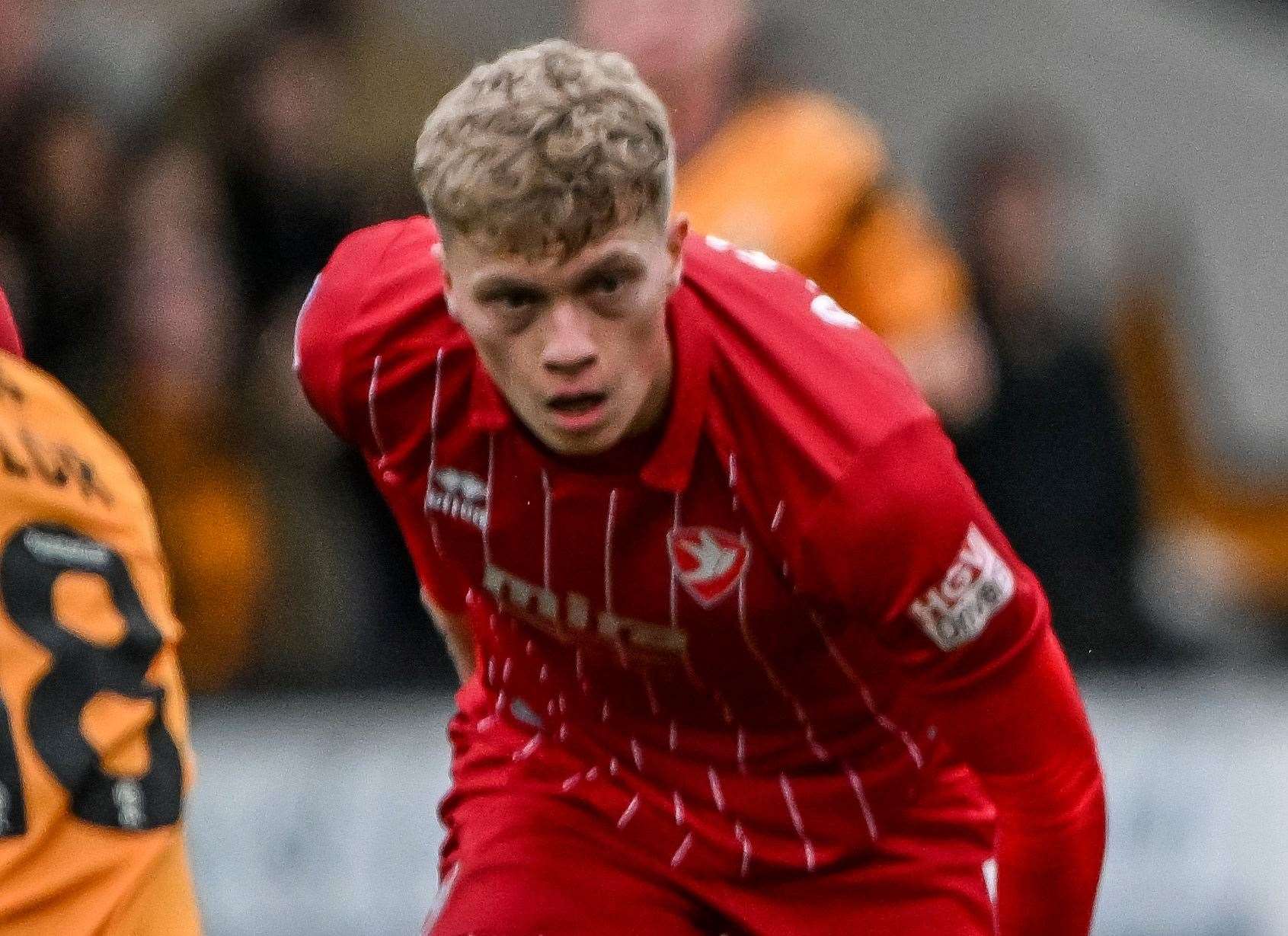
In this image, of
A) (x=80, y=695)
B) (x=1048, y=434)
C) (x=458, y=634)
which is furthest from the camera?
(x=1048, y=434)

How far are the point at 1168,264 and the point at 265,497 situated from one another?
304 centimetres

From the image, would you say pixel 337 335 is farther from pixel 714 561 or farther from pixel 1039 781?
pixel 1039 781

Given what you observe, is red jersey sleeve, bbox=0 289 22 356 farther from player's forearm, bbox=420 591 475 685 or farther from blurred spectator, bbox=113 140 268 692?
blurred spectator, bbox=113 140 268 692

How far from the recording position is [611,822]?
3355 millimetres

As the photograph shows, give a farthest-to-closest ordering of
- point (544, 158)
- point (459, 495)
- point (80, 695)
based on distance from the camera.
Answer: point (459, 495) < point (544, 158) < point (80, 695)

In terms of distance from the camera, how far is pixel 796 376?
9.42 ft

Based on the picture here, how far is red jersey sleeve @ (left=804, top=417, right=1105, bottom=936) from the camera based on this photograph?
2760mm

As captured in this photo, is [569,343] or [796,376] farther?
[796,376]

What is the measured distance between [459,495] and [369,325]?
25 centimetres

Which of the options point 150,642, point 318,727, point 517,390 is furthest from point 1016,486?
point 150,642

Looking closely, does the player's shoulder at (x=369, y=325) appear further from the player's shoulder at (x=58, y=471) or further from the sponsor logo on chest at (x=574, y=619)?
the player's shoulder at (x=58, y=471)


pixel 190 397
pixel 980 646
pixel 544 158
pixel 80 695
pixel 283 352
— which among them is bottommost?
pixel 190 397

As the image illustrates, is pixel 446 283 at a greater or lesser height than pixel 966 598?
greater

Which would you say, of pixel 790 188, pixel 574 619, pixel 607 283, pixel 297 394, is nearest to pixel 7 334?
pixel 607 283
